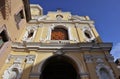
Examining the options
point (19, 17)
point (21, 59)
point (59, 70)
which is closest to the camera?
point (21, 59)

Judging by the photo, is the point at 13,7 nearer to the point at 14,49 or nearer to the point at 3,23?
the point at 3,23

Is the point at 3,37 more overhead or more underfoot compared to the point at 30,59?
more overhead

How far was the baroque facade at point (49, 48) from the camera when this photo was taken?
41.6 feet

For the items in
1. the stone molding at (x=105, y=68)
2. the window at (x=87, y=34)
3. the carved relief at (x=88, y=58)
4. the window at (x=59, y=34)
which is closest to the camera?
the stone molding at (x=105, y=68)

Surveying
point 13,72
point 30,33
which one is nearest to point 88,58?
point 13,72

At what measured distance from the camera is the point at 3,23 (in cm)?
1220

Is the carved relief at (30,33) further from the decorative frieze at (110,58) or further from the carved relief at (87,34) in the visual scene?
the decorative frieze at (110,58)

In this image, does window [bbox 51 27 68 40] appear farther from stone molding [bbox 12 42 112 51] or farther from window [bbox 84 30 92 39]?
stone molding [bbox 12 42 112 51]

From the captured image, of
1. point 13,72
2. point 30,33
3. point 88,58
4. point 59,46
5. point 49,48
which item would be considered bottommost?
point 13,72

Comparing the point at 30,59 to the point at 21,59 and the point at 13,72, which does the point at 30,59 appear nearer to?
the point at 21,59

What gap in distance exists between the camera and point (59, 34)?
1747 centimetres

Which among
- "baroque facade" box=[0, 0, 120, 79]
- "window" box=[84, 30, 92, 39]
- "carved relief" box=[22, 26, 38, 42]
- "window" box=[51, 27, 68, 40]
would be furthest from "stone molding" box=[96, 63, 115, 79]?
"carved relief" box=[22, 26, 38, 42]

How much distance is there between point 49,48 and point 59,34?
9.93ft

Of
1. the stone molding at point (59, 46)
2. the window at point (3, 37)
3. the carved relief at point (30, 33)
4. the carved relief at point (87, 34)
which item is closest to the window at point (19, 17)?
the carved relief at point (30, 33)
